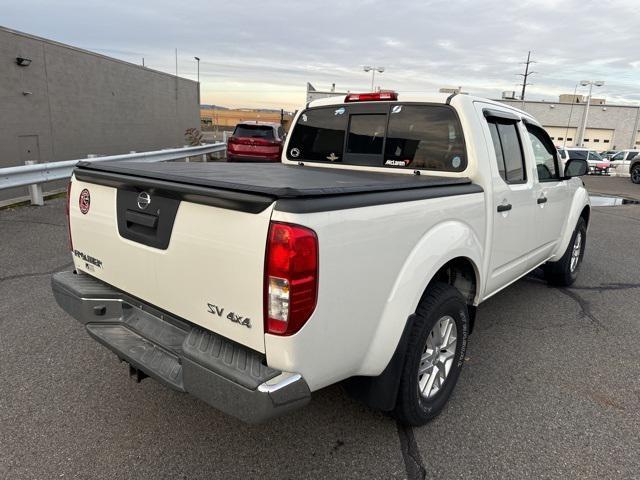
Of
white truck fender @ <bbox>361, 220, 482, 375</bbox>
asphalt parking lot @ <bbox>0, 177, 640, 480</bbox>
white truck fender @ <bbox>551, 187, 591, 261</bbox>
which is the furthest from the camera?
white truck fender @ <bbox>551, 187, 591, 261</bbox>

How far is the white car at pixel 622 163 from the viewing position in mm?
26812

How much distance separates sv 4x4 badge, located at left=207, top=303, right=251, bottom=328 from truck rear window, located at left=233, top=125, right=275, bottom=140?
13.1 m

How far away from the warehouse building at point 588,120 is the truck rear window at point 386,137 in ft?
175

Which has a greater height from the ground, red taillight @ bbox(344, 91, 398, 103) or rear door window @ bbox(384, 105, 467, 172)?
red taillight @ bbox(344, 91, 398, 103)

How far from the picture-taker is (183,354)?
2.09 m

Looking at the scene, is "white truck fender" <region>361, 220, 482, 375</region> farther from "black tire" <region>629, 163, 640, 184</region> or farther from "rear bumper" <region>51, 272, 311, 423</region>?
"black tire" <region>629, 163, 640, 184</region>

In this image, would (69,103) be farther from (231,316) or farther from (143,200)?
(231,316)

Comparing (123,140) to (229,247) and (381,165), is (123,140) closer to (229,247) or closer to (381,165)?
(381,165)

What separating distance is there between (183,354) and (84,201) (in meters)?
1.25

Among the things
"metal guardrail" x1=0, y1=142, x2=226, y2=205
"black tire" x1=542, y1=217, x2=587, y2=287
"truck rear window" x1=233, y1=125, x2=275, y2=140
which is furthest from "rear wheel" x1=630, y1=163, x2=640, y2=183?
"metal guardrail" x1=0, y1=142, x2=226, y2=205

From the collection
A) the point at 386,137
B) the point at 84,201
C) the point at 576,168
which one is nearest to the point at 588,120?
the point at 576,168

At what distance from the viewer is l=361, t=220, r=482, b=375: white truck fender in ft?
7.39

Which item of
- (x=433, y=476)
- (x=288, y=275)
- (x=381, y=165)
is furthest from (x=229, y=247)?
(x=381, y=165)

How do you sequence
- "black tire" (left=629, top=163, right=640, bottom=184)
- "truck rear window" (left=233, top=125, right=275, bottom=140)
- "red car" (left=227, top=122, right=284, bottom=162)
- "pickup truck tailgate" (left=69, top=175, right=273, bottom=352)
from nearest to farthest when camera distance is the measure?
"pickup truck tailgate" (left=69, top=175, right=273, bottom=352) → "red car" (left=227, top=122, right=284, bottom=162) → "truck rear window" (left=233, top=125, right=275, bottom=140) → "black tire" (left=629, top=163, right=640, bottom=184)
